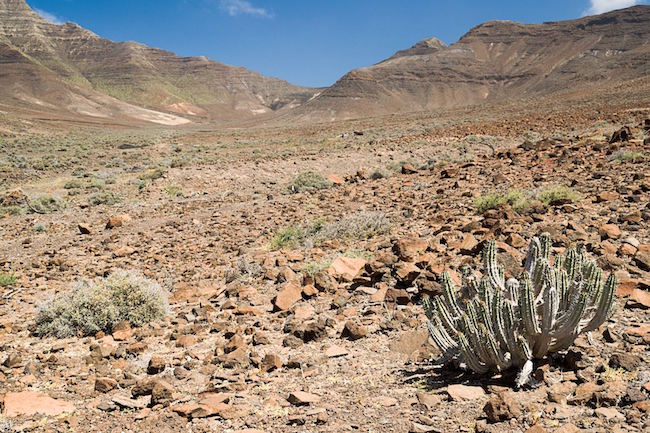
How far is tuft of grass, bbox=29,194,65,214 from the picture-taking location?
13242 millimetres

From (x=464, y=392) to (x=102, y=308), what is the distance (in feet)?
13.4

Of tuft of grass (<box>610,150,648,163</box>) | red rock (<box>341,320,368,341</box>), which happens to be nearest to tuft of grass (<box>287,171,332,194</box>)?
tuft of grass (<box>610,150,648,163</box>)

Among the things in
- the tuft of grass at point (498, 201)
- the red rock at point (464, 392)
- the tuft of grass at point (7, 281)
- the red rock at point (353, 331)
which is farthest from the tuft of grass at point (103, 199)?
the red rock at point (464, 392)

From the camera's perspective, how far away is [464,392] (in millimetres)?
3057

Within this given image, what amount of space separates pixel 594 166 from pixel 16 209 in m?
14.7

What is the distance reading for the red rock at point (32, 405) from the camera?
3.30 meters

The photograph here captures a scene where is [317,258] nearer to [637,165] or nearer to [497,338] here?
[497,338]

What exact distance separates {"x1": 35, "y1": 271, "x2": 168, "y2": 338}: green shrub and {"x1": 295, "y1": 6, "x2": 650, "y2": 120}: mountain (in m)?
96.0

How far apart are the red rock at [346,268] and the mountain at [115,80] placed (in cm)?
9740

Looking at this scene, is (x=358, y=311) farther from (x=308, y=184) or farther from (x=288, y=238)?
(x=308, y=184)

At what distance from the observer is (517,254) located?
5305 millimetres

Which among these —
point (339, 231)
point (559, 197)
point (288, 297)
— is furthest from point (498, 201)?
point (288, 297)

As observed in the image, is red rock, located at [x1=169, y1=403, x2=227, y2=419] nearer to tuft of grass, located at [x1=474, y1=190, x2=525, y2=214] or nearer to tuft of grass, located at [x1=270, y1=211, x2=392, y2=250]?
tuft of grass, located at [x1=270, y1=211, x2=392, y2=250]

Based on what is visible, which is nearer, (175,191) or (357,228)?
(357,228)
